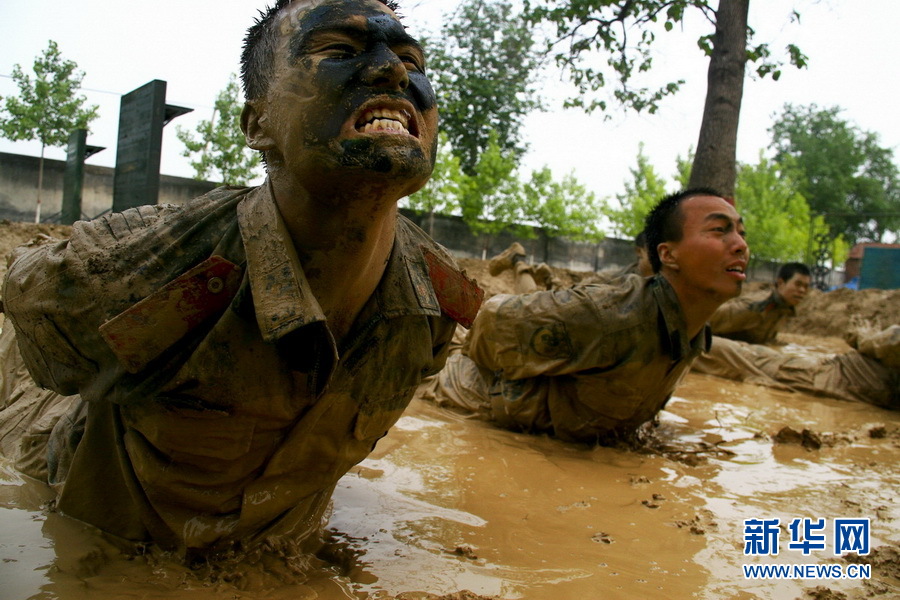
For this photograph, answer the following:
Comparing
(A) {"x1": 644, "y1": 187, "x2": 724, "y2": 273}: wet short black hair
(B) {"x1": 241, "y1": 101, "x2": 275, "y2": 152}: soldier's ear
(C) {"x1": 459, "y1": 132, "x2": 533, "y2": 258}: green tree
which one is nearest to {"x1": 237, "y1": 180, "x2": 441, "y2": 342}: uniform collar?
(B) {"x1": 241, "y1": 101, "x2": 275, "y2": 152}: soldier's ear

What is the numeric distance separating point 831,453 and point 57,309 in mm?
4640

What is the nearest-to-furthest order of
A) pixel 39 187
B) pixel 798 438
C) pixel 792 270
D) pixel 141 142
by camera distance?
pixel 798 438 → pixel 141 142 → pixel 792 270 → pixel 39 187

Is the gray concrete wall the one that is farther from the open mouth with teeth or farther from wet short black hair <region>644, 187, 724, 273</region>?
the open mouth with teeth

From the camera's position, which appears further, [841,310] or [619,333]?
[841,310]

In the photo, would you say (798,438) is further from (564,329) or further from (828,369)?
(828,369)

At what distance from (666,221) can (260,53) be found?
3086 mm

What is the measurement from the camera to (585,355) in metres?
4.44

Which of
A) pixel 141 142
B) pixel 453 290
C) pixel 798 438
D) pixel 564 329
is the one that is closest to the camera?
pixel 453 290

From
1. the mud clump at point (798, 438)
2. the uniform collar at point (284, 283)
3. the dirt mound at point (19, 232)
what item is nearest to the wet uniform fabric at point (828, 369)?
the mud clump at point (798, 438)

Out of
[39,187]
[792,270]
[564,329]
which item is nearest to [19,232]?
[39,187]

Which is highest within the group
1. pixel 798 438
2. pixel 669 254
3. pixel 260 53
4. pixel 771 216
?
pixel 771 216

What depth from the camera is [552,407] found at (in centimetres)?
471

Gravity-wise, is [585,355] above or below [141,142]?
below

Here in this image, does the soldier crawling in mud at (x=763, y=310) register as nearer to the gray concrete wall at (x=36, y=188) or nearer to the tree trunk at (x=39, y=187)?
the gray concrete wall at (x=36, y=188)
